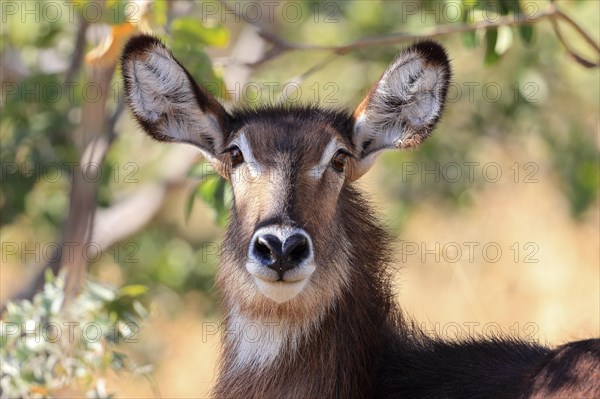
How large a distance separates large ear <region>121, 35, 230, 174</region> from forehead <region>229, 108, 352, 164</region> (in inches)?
7.5

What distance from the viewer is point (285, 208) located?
18.5ft

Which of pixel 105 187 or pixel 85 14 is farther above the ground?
pixel 85 14

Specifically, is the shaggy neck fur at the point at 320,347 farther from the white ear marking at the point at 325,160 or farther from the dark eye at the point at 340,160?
the white ear marking at the point at 325,160

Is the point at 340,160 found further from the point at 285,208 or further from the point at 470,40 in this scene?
the point at 470,40

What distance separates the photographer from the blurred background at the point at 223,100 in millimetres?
7574

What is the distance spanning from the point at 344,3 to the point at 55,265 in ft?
13.5

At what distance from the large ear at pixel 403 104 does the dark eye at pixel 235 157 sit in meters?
0.71

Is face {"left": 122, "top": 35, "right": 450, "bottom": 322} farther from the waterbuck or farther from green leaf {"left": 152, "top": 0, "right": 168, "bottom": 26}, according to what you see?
green leaf {"left": 152, "top": 0, "right": 168, "bottom": 26}

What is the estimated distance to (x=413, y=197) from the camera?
42.4 feet

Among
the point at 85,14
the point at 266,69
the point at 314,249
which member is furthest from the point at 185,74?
the point at 266,69

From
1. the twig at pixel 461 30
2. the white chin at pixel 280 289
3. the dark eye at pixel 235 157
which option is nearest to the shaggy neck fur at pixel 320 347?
the white chin at pixel 280 289

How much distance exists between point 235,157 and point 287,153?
0.40 meters

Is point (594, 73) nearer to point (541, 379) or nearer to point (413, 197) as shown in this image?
point (413, 197)

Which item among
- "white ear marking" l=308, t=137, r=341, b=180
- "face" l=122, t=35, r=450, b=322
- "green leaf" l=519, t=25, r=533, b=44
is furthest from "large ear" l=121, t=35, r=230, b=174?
"green leaf" l=519, t=25, r=533, b=44
